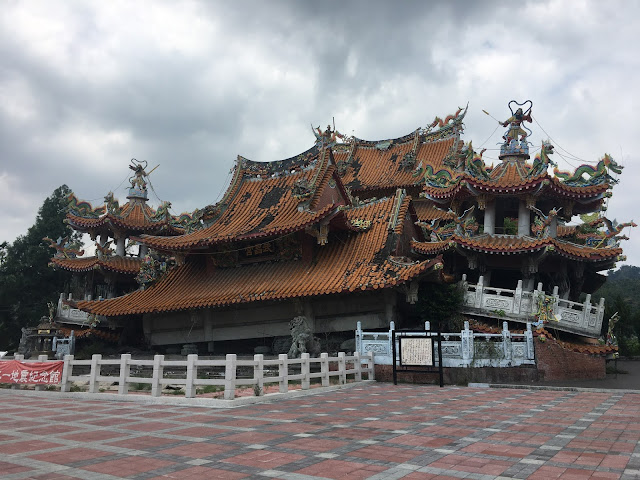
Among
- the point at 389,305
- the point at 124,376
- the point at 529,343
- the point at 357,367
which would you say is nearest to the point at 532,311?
the point at 529,343

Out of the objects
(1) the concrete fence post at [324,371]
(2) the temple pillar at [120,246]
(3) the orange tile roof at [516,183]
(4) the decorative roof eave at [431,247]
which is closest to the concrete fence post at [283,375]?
(1) the concrete fence post at [324,371]

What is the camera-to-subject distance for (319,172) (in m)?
21.8

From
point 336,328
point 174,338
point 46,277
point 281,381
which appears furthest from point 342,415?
point 46,277

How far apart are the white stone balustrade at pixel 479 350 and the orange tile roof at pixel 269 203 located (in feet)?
18.2

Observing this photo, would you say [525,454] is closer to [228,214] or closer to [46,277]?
[228,214]

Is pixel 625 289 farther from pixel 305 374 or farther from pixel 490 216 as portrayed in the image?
pixel 305 374

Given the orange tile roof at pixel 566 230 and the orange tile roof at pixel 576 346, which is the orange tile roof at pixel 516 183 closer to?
the orange tile roof at pixel 566 230

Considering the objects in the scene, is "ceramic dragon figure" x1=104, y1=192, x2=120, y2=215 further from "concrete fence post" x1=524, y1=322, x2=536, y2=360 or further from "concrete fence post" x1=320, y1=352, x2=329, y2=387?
"concrete fence post" x1=524, y1=322, x2=536, y2=360

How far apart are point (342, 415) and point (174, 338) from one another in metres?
14.7

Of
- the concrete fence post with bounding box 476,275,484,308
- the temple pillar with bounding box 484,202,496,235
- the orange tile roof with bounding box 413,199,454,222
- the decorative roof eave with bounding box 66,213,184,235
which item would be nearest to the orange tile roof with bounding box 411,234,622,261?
the temple pillar with bounding box 484,202,496,235

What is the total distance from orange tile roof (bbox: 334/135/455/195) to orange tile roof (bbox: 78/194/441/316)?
27.4ft

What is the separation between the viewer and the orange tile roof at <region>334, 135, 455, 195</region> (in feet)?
A: 101

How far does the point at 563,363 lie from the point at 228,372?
38.2 ft

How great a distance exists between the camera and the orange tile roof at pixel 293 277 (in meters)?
17.9
